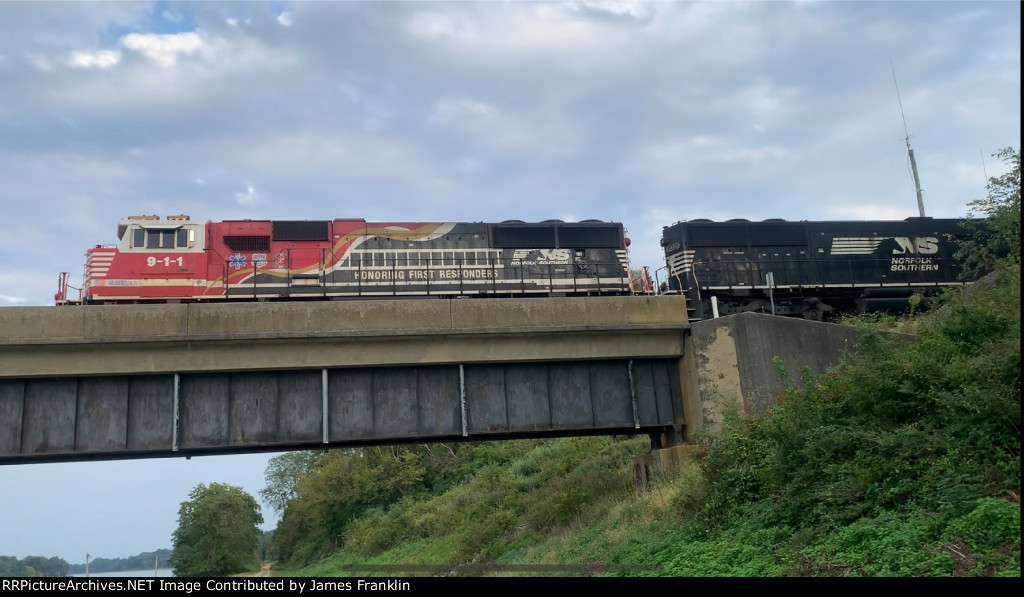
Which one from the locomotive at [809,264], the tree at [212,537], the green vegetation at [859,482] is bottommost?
the tree at [212,537]

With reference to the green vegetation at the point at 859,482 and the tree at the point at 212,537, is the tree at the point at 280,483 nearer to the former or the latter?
the tree at the point at 212,537

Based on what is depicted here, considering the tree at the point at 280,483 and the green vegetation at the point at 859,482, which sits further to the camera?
the tree at the point at 280,483

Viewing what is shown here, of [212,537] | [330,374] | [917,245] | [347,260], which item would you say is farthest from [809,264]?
[212,537]

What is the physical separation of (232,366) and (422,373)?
460 centimetres

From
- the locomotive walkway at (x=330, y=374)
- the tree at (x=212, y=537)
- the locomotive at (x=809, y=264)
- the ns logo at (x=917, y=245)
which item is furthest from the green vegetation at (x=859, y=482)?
the tree at (x=212, y=537)

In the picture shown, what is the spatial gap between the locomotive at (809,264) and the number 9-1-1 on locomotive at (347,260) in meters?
2.89

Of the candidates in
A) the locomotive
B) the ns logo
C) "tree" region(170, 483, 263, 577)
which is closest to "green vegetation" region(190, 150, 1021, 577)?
the locomotive

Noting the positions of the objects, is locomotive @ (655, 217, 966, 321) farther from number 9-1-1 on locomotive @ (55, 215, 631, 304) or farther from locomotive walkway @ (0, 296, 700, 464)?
locomotive walkway @ (0, 296, 700, 464)

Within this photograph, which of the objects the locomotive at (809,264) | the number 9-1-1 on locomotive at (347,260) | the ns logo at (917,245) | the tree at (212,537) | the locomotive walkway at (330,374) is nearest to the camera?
the locomotive walkway at (330,374)

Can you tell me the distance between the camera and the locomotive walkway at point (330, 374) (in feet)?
59.3

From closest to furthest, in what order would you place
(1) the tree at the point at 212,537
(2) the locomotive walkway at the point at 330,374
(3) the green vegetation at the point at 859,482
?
(3) the green vegetation at the point at 859,482
(2) the locomotive walkway at the point at 330,374
(1) the tree at the point at 212,537

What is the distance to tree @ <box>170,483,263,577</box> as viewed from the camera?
63.0m

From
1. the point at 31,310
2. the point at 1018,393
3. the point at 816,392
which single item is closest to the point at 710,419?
the point at 816,392
